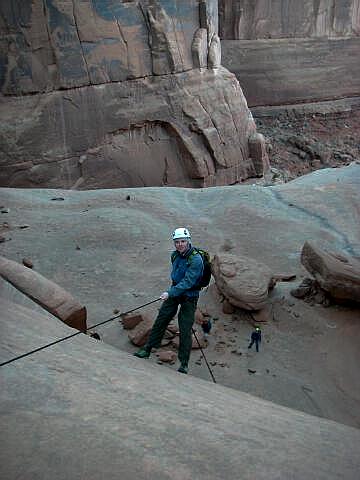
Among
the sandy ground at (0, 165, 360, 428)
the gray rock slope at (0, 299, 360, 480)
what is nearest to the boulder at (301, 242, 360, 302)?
the sandy ground at (0, 165, 360, 428)

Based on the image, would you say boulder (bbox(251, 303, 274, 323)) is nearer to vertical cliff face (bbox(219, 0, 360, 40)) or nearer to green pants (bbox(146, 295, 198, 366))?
green pants (bbox(146, 295, 198, 366))

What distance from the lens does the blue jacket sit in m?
3.57

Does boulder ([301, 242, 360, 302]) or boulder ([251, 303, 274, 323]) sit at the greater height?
boulder ([301, 242, 360, 302])

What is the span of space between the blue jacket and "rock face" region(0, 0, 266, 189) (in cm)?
738

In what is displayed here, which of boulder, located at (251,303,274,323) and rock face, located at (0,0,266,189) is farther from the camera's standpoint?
rock face, located at (0,0,266,189)

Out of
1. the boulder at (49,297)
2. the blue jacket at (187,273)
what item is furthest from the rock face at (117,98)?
the blue jacket at (187,273)

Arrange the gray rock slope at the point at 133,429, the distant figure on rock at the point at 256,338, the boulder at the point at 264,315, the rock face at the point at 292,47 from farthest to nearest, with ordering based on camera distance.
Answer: the rock face at the point at 292,47 → the boulder at the point at 264,315 → the distant figure on rock at the point at 256,338 → the gray rock slope at the point at 133,429

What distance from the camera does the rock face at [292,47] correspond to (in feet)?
56.4

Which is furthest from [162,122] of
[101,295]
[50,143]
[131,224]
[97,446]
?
[97,446]

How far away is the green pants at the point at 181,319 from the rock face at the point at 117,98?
726cm

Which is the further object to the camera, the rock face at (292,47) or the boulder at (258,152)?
the rock face at (292,47)

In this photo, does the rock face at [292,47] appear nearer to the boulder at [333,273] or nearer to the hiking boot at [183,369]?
the boulder at [333,273]

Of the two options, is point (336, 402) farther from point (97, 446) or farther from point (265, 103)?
point (265, 103)

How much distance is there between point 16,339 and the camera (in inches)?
104
